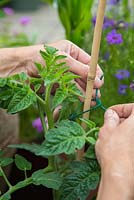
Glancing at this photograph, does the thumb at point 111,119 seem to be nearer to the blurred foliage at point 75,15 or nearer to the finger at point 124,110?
the finger at point 124,110

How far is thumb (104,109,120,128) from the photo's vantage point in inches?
34.9

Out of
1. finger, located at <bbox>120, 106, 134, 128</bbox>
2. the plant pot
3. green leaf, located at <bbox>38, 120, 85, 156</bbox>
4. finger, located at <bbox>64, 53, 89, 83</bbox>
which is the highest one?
finger, located at <bbox>64, 53, 89, 83</bbox>

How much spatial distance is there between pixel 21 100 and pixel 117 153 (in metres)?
0.25

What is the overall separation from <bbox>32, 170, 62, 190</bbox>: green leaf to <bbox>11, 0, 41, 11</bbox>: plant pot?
153 inches

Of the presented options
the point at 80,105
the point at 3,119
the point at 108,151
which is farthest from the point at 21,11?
the point at 108,151

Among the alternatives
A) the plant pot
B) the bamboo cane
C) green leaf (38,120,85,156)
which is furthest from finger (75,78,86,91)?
the plant pot

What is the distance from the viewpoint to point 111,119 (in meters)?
0.91

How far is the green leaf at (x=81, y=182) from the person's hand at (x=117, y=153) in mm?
80

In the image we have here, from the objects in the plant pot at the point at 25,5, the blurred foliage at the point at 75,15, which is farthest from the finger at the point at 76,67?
the plant pot at the point at 25,5

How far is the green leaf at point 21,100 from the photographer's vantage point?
97cm

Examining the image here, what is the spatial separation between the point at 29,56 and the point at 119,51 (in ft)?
2.07

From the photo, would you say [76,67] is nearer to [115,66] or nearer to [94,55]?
[94,55]

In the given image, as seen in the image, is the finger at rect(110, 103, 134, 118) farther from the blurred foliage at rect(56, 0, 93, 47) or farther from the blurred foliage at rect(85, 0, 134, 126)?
the blurred foliage at rect(56, 0, 93, 47)

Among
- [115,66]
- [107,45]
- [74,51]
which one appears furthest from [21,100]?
[107,45]
